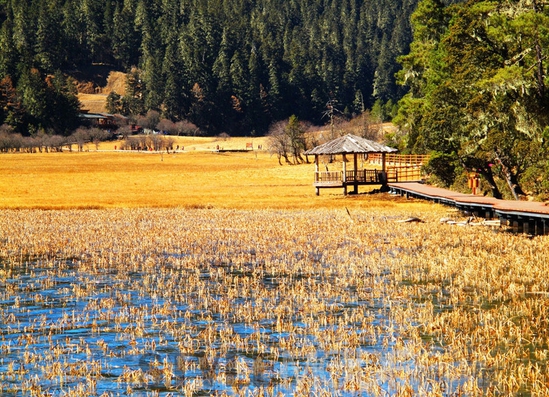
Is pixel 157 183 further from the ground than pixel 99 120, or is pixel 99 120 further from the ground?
pixel 99 120

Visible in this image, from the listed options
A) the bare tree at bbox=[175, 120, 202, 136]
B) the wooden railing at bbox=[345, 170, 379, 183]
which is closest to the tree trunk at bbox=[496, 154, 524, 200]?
the wooden railing at bbox=[345, 170, 379, 183]

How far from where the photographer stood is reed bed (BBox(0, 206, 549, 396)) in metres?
11.2

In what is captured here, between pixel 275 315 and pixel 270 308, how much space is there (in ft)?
1.93

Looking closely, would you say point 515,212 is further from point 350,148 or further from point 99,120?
point 99,120

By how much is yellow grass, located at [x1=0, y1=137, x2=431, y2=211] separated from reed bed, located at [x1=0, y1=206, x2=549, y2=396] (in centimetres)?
1844

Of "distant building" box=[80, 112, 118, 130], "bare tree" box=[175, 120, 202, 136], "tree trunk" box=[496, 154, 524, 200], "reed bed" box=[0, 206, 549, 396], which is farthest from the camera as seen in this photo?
"bare tree" box=[175, 120, 202, 136]

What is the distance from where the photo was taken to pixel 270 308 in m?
15.9

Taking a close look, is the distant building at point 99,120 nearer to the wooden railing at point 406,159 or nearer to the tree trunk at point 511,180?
the wooden railing at point 406,159

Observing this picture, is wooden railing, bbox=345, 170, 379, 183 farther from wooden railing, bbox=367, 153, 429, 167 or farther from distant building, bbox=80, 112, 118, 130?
distant building, bbox=80, 112, 118, 130

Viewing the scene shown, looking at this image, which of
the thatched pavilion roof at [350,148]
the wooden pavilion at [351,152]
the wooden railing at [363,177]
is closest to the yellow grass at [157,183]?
the wooden pavilion at [351,152]

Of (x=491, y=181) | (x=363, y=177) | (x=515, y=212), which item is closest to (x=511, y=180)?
(x=491, y=181)

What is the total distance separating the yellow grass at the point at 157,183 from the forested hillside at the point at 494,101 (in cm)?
404

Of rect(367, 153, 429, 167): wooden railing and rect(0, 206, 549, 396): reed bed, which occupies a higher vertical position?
rect(367, 153, 429, 167): wooden railing

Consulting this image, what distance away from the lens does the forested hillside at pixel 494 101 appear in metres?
29.5
